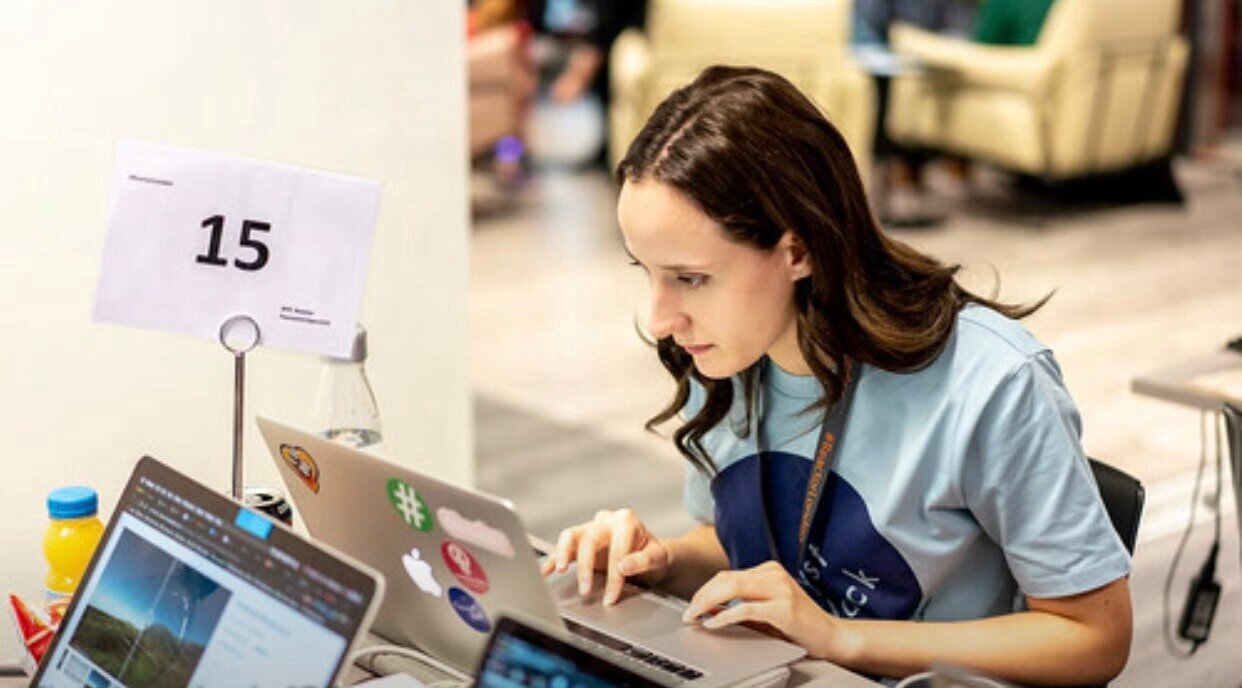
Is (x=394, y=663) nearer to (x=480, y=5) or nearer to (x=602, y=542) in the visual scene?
(x=602, y=542)

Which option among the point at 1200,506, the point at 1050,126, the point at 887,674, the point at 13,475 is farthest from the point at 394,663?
the point at 1050,126

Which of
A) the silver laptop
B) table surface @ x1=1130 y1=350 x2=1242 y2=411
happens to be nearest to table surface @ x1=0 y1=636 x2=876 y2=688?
the silver laptop

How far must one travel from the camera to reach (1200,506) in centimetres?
443

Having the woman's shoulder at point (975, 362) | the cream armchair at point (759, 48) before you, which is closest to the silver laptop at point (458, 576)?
the woman's shoulder at point (975, 362)

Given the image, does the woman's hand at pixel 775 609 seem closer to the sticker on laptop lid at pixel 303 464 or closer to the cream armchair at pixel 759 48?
the sticker on laptop lid at pixel 303 464

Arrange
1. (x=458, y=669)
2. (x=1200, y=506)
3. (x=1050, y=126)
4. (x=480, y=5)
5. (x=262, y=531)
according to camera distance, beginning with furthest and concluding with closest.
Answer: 1. (x=480, y=5)
2. (x=1050, y=126)
3. (x=1200, y=506)
4. (x=458, y=669)
5. (x=262, y=531)

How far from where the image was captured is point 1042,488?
1931mm

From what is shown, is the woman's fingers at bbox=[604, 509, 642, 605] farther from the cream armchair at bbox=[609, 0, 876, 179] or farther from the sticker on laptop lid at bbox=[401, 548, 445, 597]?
the cream armchair at bbox=[609, 0, 876, 179]

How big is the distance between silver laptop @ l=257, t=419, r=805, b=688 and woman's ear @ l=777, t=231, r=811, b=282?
393 millimetres

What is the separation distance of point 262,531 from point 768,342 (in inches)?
26.3

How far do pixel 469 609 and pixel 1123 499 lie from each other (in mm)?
828

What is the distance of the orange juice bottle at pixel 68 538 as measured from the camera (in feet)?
6.52

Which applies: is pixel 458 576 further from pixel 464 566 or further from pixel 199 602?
Result: pixel 199 602

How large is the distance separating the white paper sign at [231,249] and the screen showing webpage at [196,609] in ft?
0.95
